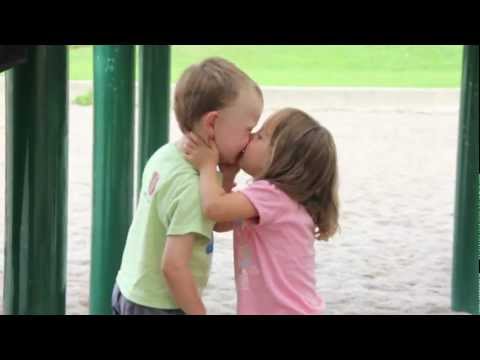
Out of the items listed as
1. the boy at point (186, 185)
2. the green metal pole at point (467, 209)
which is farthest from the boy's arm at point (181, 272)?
the green metal pole at point (467, 209)

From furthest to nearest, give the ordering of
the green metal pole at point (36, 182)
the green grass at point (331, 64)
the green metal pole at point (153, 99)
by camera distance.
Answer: the green grass at point (331, 64) < the green metal pole at point (153, 99) < the green metal pole at point (36, 182)

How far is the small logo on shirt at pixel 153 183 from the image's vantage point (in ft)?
5.20

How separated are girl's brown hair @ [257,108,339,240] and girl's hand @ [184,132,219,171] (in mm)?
126

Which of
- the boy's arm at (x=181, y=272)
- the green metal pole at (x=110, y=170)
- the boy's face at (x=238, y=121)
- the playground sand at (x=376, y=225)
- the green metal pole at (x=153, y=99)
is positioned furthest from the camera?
the playground sand at (x=376, y=225)

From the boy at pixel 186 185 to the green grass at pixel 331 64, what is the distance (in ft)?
41.5

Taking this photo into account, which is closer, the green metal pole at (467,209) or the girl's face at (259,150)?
the girl's face at (259,150)

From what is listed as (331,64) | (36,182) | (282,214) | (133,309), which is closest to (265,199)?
(282,214)

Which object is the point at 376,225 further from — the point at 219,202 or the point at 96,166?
the point at 219,202

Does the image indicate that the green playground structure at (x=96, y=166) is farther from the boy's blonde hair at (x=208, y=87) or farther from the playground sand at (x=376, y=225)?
the playground sand at (x=376, y=225)

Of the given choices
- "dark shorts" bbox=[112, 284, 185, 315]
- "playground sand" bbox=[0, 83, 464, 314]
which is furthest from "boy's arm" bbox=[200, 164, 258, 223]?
"playground sand" bbox=[0, 83, 464, 314]
